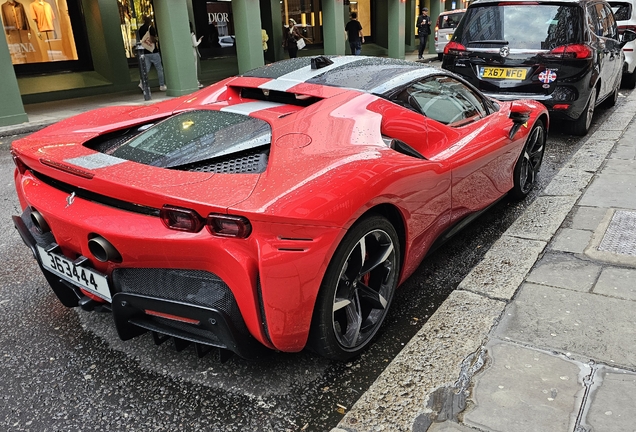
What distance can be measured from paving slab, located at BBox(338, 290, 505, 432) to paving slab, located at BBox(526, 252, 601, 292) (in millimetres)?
462

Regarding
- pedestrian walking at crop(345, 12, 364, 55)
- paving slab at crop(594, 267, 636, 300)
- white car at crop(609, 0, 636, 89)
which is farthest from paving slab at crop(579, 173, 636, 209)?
pedestrian walking at crop(345, 12, 364, 55)

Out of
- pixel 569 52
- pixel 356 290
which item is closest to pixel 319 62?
pixel 356 290

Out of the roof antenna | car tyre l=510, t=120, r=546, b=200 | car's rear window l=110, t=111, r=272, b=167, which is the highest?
the roof antenna

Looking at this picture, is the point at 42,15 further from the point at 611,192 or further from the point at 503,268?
the point at 503,268

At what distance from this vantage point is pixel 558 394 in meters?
2.19

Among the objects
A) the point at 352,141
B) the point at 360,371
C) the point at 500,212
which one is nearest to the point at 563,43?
the point at 500,212

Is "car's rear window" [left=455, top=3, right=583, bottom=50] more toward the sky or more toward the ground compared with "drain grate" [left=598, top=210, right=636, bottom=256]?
more toward the sky

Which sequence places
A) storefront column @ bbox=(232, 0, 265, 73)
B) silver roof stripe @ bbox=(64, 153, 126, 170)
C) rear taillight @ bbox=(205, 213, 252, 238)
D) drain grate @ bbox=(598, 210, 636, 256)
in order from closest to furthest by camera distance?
rear taillight @ bbox=(205, 213, 252, 238), silver roof stripe @ bbox=(64, 153, 126, 170), drain grate @ bbox=(598, 210, 636, 256), storefront column @ bbox=(232, 0, 265, 73)

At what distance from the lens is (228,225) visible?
1.95 m

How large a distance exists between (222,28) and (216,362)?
53.2 ft

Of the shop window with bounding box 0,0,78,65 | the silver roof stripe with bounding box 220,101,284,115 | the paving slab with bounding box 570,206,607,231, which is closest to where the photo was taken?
the silver roof stripe with bounding box 220,101,284,115

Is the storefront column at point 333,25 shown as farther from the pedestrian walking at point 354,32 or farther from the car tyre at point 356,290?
the car tyre at point 356,290

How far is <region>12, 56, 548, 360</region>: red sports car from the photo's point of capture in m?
2.00

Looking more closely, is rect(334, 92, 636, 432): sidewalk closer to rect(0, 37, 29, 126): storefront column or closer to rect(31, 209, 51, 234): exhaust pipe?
rect(31, 209, 51, 234): exhaust pipe
